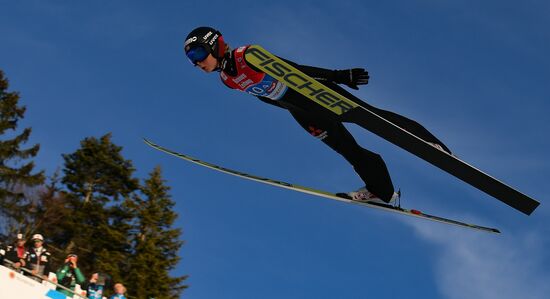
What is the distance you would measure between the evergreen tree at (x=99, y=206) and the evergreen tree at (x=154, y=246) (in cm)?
79

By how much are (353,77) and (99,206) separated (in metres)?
25.8

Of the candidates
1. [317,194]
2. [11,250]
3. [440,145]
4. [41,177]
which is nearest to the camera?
[440,145]

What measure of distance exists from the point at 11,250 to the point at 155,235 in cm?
1648

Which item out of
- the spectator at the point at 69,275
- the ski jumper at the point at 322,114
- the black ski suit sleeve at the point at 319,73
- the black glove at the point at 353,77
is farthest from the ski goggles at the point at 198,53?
the spectator at the point at 69,275

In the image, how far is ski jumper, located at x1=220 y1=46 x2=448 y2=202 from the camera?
6238 mm

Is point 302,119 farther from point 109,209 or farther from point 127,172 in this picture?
point 127,172

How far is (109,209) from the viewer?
30094mm

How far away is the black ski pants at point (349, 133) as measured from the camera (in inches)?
250

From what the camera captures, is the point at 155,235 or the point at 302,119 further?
the point at 155,235

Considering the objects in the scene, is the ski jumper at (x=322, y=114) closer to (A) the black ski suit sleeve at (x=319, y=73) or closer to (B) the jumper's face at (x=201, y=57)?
(A) the black ski suit sleeve at (x=319, y=73)

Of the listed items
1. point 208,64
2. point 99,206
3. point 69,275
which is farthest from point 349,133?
point 99,206

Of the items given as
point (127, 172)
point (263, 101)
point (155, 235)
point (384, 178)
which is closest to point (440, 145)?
point (384, 178)

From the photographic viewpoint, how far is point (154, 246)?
2377 centimetres

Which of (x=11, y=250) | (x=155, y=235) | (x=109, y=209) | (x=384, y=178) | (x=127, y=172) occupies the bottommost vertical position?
(x=11, y=250)
